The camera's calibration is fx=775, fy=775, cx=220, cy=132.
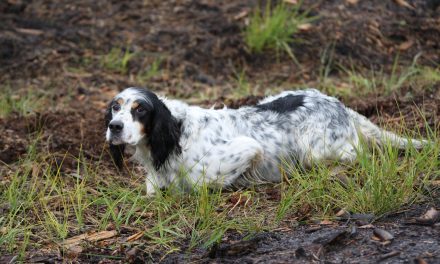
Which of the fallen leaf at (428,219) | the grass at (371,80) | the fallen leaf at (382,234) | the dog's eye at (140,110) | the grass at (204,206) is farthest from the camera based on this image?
the grass at (371,80)

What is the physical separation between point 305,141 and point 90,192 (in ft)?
5.11

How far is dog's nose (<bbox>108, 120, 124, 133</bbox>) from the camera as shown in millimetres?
4957

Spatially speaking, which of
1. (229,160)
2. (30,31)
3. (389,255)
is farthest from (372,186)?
(30,31)

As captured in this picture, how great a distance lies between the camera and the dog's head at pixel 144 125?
501 cm

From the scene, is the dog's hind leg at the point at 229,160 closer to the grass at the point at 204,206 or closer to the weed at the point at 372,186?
the grass at the point at 204,206

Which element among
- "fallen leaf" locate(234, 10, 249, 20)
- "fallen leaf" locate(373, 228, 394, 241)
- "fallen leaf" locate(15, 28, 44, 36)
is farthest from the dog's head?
"fallen leaf" locate(15, 28, 44, 36)

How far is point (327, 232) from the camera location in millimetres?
4137

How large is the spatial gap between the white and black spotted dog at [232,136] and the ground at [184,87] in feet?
0.77

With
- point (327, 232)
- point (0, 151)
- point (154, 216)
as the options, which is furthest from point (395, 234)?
point (0, 151)

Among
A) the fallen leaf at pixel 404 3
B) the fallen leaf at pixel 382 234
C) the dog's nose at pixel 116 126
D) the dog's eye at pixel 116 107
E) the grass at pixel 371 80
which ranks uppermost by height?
the dog's eye at pixel 116 107

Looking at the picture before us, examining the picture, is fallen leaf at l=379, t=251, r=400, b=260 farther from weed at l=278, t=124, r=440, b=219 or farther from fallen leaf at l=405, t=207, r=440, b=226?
weed at l=278, t=124, r=440, b=219

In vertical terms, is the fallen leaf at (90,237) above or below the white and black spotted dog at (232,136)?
below

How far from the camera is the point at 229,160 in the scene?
5383 mm

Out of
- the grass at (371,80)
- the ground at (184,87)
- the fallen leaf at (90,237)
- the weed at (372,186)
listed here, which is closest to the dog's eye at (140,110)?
the ground at (184,87)
